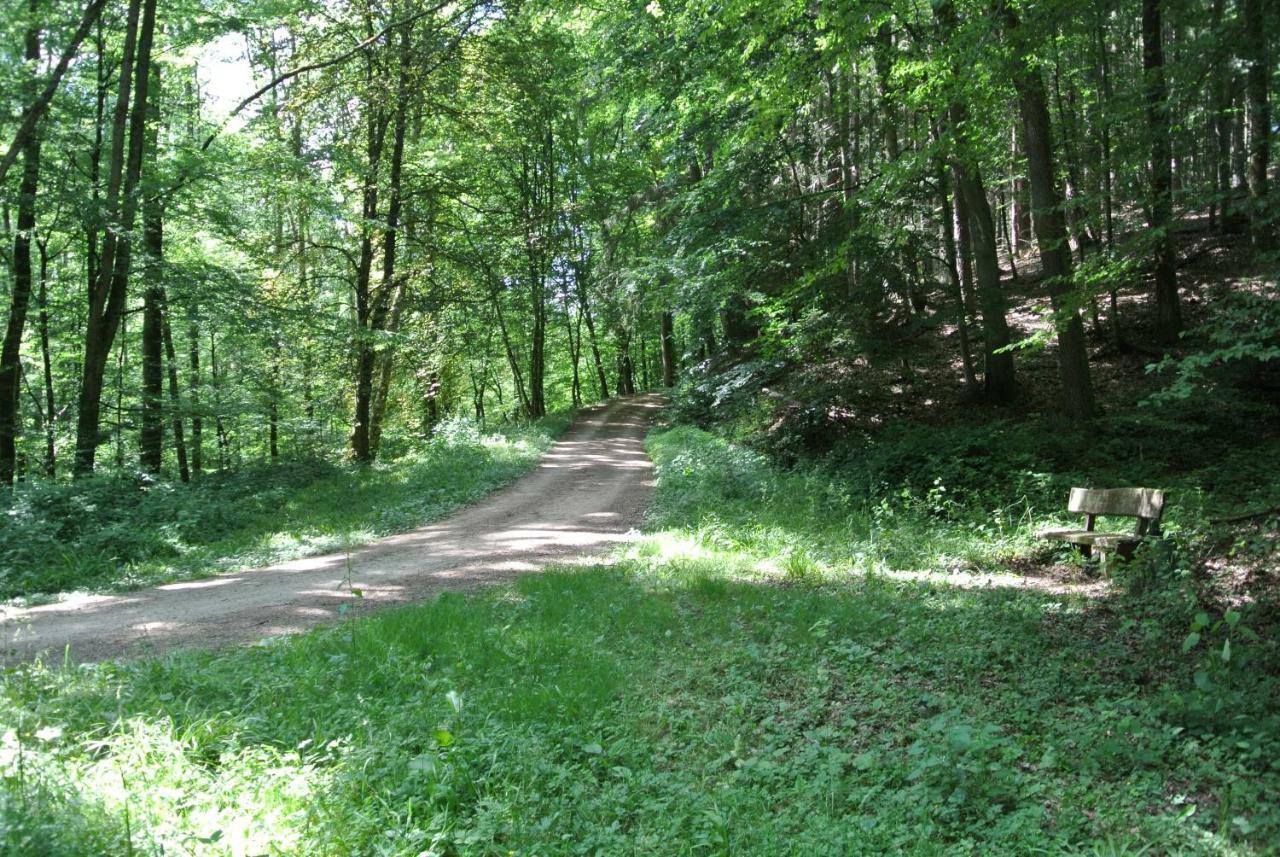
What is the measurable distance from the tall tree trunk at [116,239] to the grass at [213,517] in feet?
4.79

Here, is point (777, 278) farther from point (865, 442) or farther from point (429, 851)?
point (429, 851)

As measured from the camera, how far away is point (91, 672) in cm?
535

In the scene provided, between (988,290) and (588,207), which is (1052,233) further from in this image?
(588,207)

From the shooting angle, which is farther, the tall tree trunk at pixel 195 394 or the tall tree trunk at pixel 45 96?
the tall tree trunk at pixel 195 394

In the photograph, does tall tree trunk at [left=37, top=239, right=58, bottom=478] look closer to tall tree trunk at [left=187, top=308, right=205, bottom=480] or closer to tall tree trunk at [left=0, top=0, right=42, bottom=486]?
tall tree trunk at [left=0, top=0, right=42, bottom=486]

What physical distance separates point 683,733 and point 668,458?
12.7 m

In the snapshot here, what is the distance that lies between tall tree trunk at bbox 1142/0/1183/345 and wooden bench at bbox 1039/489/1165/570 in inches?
100

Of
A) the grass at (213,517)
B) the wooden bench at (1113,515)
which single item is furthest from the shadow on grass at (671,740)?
the grass at (213,517)

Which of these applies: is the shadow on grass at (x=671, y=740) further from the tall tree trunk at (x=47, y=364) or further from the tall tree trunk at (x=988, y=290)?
the tall tree trunk at (x=47, y=364)

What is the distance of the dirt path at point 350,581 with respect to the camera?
671cm

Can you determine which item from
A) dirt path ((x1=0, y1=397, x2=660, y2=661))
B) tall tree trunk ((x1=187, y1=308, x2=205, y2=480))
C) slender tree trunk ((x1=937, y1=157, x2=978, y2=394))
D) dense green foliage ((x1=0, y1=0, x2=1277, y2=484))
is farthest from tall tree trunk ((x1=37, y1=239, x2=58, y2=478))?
slender tree trunk ((x1=937, y1=157, x2=978, y2=394))

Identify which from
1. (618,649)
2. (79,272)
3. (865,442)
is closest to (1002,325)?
(865,442)

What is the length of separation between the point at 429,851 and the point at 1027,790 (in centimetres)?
298

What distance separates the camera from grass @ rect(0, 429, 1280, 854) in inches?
144
